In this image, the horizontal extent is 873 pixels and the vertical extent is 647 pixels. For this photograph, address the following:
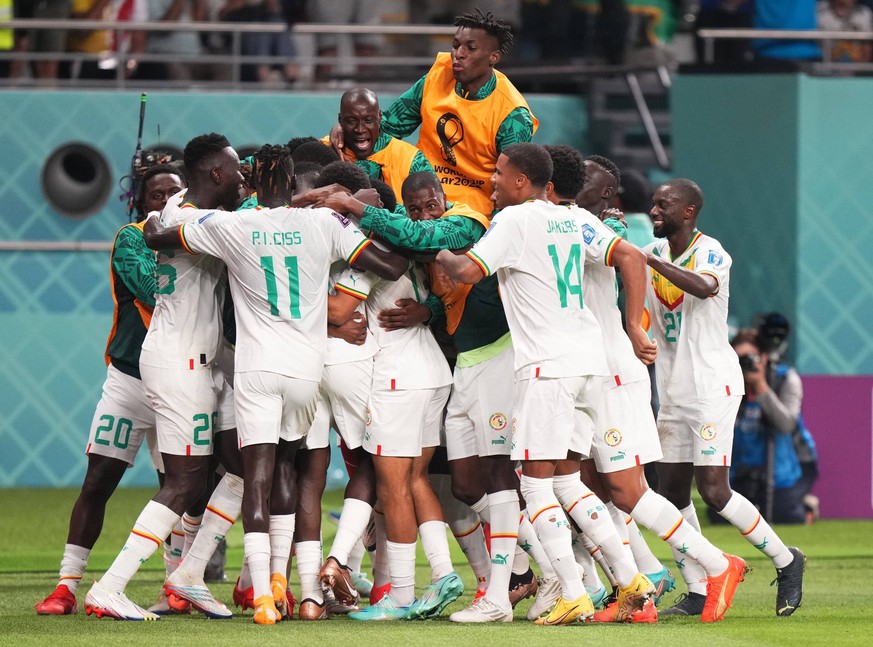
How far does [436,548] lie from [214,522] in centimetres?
111

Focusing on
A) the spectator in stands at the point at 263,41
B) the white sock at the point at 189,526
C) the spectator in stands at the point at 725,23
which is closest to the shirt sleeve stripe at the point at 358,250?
the white sock at the point at 189,526

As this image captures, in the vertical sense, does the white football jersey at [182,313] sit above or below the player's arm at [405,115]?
below

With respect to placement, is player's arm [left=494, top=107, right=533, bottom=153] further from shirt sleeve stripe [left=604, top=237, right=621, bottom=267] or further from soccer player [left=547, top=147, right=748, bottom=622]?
shirt sleeve stripe [left=604, top=237, right=621, bottom=267]

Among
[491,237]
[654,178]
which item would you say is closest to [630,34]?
[654,178]

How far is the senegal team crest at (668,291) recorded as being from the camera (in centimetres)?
811

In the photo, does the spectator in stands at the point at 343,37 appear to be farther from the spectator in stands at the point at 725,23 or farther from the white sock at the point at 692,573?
the white sock at the point at 692,573

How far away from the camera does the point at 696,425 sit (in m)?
7.99

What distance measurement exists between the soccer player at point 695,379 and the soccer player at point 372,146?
1342 mm

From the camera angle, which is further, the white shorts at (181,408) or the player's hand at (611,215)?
the player's hand at (611,215)

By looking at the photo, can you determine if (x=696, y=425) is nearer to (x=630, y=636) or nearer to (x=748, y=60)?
(x=630, y=636)

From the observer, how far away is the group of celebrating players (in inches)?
285

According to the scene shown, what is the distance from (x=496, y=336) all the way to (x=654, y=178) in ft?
27.8

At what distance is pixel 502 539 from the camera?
7.48m

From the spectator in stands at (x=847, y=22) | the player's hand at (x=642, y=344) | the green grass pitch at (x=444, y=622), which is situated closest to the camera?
the green grass pitch at (x=444, y=622)
